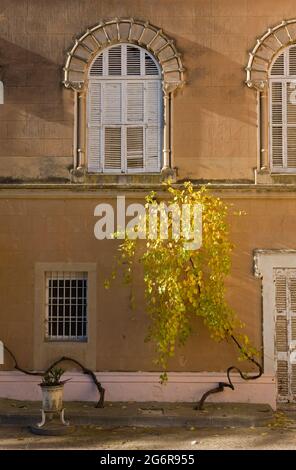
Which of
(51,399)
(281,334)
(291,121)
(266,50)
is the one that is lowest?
(51,399)

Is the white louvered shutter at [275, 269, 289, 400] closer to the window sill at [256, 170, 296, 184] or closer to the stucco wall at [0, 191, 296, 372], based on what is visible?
the stucco wall at [0, 191, 296, 372]

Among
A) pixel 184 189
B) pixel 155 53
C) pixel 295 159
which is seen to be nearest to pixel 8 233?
pixel 184 189

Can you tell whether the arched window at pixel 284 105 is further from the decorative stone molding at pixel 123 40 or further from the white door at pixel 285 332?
the white door at pixel 285 332

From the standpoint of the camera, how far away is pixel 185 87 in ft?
38.8

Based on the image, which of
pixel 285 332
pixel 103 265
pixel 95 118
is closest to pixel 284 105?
pixel 95 118

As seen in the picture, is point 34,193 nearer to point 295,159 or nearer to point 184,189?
point 184,189

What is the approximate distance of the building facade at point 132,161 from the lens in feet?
37.8

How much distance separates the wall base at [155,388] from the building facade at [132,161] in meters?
0.02

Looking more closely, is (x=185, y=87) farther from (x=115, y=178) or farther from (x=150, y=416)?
(x=150, y=416)

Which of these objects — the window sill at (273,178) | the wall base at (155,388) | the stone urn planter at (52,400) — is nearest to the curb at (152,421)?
the stone urn planter at (52,400)

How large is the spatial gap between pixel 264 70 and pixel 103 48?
2.79 m

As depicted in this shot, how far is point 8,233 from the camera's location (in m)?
11.7
